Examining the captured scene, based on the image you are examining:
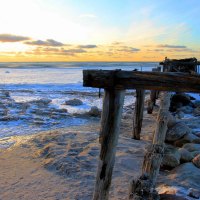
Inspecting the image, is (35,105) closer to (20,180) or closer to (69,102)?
(69,102)

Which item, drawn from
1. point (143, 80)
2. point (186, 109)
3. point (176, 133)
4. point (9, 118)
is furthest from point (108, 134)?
point (186, 109)

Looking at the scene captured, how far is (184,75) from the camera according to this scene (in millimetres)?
3094

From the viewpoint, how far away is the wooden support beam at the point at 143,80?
310 cm

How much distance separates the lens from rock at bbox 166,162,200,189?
226 inches

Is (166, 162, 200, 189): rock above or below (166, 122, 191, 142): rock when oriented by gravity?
below

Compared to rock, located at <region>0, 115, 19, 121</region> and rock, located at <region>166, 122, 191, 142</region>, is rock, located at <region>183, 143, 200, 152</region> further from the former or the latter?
rock, located at <region>0, 115, 19, 121</region>

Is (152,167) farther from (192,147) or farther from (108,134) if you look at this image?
(192,147)

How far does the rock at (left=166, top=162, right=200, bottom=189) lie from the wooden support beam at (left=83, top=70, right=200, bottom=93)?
3.13 m

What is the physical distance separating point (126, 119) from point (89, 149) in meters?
4.80

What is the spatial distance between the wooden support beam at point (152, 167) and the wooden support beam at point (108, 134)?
419 mm

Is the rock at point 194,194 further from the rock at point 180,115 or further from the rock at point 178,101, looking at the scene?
the rock at point 178,101

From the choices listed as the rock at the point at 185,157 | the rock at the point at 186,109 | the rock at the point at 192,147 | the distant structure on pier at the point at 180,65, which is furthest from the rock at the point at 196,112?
the rock at the point at 185,157

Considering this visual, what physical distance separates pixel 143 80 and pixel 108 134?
876 millimetres

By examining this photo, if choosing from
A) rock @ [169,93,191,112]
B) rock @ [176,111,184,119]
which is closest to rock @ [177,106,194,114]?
rock @ [169,93,191,112]
